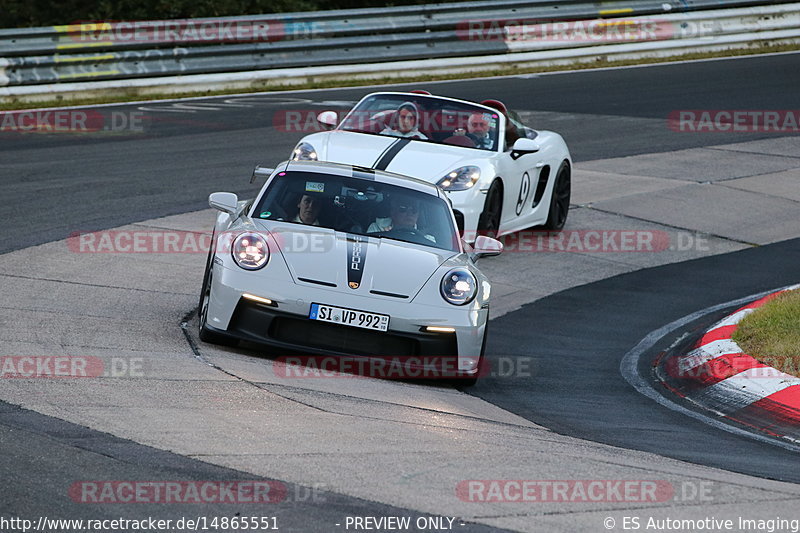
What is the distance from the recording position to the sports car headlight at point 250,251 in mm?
7887

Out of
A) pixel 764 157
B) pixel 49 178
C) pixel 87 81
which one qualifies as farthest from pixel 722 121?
pixel 49 178

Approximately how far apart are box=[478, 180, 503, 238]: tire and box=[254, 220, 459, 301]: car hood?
359 cm

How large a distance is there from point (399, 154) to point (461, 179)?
0.63 meters

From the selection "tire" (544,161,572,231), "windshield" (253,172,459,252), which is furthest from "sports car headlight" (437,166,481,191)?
"windshield" (253,172,459,252)

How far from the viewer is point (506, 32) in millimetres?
25344

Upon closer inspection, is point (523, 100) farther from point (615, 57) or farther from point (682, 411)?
point (682, 411)

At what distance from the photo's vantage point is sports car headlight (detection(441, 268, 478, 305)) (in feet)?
26.1

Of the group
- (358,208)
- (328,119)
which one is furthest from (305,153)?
(358,208)

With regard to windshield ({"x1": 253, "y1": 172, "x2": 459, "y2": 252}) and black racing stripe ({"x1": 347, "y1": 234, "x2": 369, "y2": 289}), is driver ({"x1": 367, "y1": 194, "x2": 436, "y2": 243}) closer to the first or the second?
windshield ({"x1": 253, "y1": 172, "x2": 459, "y2": 252})

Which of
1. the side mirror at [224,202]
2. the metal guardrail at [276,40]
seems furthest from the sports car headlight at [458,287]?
the metal guardrail at [276,40]

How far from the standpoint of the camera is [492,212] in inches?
479

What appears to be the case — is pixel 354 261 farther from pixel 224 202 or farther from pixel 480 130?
pixel 480 130

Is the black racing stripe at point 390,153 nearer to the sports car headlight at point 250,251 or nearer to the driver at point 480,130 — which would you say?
the driver at point 480,130

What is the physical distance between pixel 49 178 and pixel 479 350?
24.7 ft
